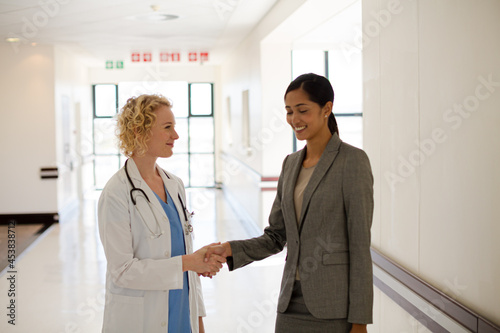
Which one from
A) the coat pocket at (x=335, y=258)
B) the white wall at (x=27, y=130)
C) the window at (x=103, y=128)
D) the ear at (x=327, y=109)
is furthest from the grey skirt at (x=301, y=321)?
the window at (x=103, y=128)

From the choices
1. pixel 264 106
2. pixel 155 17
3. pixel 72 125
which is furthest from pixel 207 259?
pixel 72 125

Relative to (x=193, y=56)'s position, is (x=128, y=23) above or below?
below

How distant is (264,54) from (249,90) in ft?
5.12

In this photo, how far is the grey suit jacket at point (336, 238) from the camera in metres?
1.94

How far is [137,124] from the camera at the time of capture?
2279mm

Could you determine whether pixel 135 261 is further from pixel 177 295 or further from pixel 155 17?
pixel 155 17

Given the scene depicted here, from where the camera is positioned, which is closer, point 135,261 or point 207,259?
point 135,261

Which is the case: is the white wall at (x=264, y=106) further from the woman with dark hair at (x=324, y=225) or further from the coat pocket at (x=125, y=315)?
the coat pocket at (x=125, y=315)

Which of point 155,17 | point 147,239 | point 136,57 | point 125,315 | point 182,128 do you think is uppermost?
point 136,57

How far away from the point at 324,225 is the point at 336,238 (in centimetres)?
7

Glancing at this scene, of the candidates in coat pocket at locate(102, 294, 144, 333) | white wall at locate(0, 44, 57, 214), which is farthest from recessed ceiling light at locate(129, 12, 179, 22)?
coat pocket at locate(102, 294, 144, 333)

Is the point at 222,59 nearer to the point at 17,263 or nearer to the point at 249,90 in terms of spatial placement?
the point at 249,90

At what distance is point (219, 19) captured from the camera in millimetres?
7895

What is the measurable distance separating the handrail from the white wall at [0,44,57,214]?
27.3 feet
